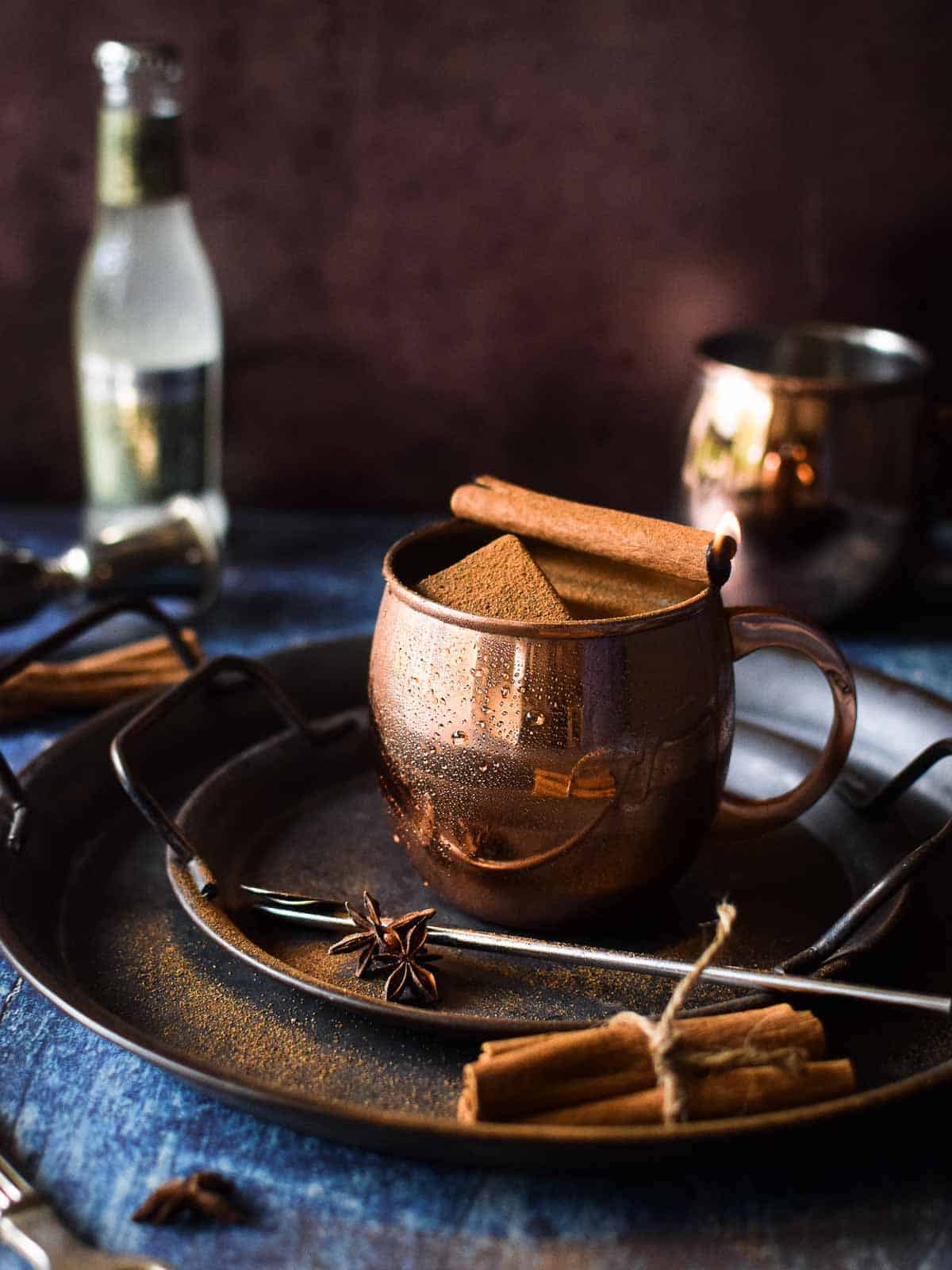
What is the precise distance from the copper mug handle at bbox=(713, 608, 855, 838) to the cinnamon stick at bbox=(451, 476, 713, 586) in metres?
0.03

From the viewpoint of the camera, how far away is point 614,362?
3.81 feet

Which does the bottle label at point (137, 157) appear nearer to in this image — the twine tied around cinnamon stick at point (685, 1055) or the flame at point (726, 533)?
the flame at point (726, 533)

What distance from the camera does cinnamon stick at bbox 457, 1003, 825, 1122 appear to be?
47cm

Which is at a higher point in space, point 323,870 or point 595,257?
point 595,257

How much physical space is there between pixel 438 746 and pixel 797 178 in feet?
2.39

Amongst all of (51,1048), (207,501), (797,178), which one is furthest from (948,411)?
(51,1048)

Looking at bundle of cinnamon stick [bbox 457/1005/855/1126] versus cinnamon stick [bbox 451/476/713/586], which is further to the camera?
cinnamon stick [bbox 451/476/713/586]

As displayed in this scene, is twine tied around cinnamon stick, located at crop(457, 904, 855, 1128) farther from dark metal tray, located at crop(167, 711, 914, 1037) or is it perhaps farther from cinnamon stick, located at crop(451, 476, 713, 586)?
cinnamon stick, located at crop(451, 476, 713, 586)

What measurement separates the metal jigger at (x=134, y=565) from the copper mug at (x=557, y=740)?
402 mm

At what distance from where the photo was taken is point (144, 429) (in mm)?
1026

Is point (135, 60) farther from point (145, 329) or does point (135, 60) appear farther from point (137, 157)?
point (145, 329)

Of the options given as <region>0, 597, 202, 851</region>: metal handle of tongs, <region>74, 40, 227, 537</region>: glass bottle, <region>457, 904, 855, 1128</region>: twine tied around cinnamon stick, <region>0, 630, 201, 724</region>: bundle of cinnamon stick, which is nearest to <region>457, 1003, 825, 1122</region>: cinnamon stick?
<region>457, 904, 855, 1128</region>: twine tied around cinnamon stick

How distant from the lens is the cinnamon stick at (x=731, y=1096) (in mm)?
466

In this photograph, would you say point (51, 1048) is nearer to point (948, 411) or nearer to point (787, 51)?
point (948, 411)
